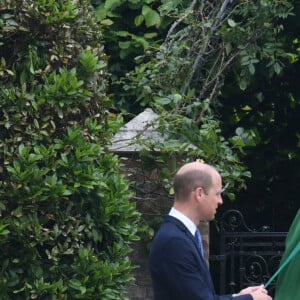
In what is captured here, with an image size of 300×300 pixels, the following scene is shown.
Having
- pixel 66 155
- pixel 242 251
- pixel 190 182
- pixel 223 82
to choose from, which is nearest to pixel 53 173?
pixel 66 155

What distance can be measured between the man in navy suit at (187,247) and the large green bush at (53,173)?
1.07 metres

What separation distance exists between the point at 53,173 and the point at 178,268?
1.35 metres

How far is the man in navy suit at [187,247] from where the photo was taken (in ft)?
12.2

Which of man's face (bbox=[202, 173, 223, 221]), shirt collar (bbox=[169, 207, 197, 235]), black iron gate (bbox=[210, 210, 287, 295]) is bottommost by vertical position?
black iron gate (bbox=[210, 210, 287, 295])

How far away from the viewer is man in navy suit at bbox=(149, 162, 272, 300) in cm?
372

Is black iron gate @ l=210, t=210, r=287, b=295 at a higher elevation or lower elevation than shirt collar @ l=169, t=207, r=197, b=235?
lower

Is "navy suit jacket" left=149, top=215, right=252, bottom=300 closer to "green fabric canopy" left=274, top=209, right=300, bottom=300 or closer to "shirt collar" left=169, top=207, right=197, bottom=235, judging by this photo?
"shirt collar" left=169, top=207, right=197, bottom=235

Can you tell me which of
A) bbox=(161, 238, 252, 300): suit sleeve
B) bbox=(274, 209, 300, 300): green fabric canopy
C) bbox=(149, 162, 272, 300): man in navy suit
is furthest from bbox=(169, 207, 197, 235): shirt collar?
bbox=(274, 209, 300, 300): green fabric canopy

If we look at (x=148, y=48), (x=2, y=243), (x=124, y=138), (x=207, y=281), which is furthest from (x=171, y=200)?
(x=207, y=281)

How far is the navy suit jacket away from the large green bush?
1117mm

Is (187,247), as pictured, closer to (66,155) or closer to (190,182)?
(190,182)

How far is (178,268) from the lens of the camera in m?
3.71

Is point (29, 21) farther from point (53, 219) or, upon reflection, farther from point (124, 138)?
point (124, 138)

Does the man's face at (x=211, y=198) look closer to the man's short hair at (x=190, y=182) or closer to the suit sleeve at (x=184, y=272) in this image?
the man's short hair at (x=190, y=182)
